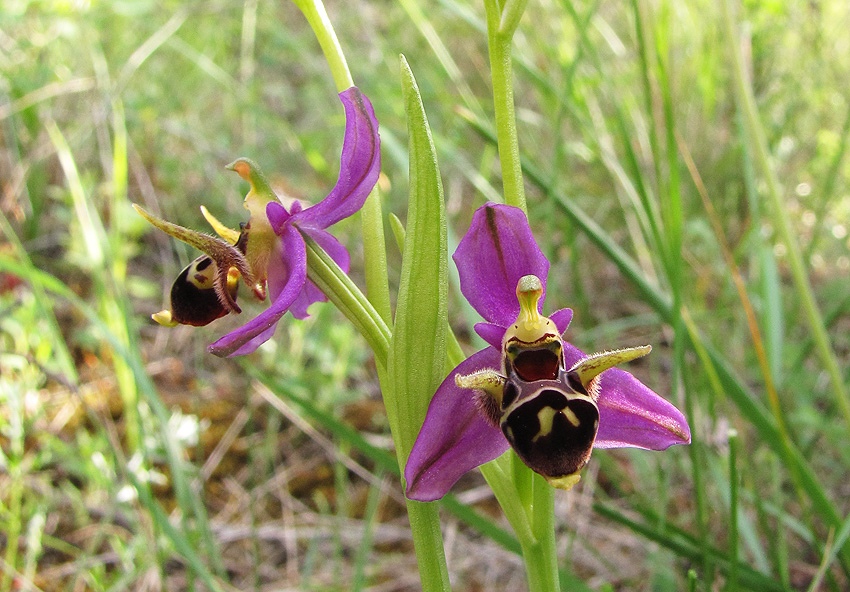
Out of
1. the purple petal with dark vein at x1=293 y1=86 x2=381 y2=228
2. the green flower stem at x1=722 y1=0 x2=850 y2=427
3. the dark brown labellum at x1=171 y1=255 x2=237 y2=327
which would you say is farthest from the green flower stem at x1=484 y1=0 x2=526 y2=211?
the green flower stem at x1=722 y1=0 x2=850 y2=427

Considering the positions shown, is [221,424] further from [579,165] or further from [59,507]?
[579,165]

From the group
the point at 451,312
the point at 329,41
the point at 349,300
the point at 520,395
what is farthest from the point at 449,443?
the point at 451,312

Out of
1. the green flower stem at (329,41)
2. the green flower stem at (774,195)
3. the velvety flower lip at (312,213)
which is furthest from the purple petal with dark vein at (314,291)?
the green flower stem at (774,195)

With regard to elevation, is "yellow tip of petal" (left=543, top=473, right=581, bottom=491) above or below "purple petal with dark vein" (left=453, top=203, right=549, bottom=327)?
below

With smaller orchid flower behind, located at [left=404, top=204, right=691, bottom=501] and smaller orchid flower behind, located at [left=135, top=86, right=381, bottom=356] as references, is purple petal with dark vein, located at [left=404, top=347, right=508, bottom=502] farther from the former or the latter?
smaller orchid flower behind, located at [left=135, top=86, right=381, bottom=356]

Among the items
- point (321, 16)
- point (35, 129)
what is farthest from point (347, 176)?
point (35, 129)

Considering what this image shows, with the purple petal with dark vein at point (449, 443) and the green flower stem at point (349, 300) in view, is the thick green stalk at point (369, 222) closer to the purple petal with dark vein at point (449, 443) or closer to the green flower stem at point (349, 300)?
the green flower stem at point (349, 300)

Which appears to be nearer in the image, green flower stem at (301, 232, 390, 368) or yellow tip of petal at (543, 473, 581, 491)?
yellow tip of petal at (543, 473, 581, 491)

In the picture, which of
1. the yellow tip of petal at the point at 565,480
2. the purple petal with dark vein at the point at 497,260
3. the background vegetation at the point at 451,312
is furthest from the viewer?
the background vegetation at the point at 451,312
